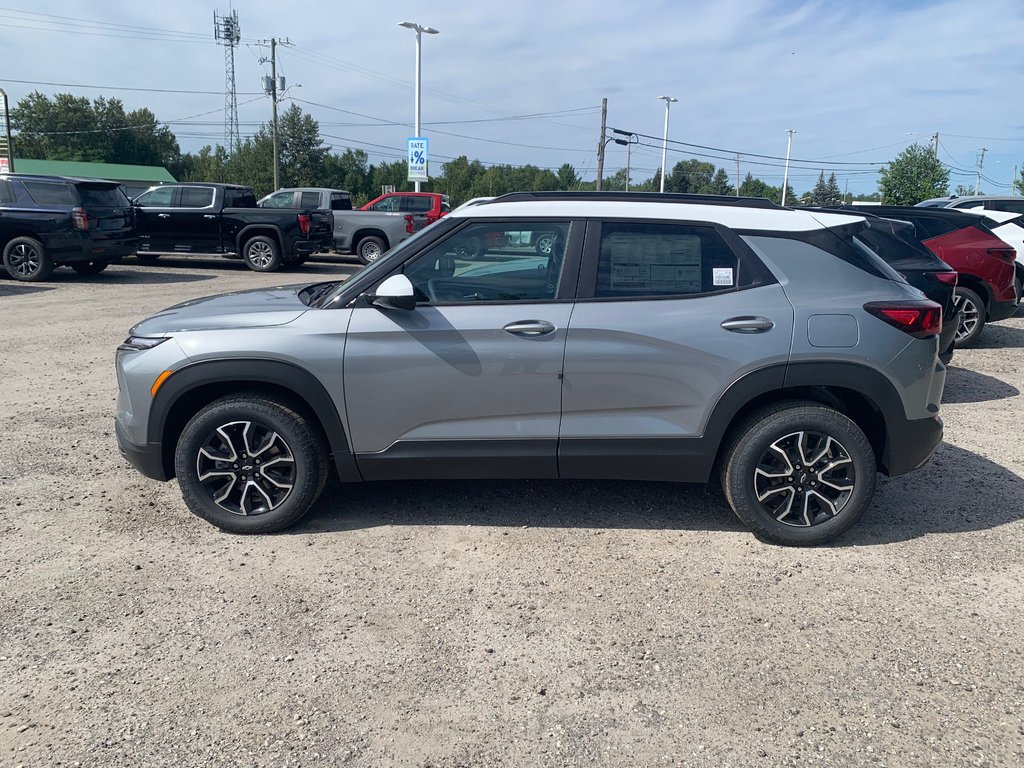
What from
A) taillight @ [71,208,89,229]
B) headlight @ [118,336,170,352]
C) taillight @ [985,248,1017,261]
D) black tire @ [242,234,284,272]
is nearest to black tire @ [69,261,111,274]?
taillight @ [71,208,89,229]

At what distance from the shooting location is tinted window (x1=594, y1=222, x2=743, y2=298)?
4.12 meters

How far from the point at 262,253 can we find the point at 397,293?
15.2 metres

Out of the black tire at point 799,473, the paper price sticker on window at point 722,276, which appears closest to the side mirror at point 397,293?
the paper price sticker on window at point 722,276

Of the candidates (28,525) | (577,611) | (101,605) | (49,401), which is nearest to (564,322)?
(577,611)

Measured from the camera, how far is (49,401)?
22.2 feet

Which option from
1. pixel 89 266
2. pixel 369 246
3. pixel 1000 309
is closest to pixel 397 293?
pixel 1000 309

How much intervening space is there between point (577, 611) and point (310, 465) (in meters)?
1.59

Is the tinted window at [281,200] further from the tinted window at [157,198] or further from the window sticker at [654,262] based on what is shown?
the window sticker at [654,262]

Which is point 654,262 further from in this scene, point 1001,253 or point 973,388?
point 1001,253

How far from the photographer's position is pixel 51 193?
14.3m

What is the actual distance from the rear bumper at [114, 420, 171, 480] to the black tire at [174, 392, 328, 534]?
102 millimetres

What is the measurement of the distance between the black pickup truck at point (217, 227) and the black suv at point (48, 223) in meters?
3.14

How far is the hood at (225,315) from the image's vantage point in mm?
4172

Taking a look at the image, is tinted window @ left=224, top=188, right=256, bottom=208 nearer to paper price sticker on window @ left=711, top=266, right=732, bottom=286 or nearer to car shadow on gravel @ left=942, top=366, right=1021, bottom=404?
car shadow on gravel @ left=942, top=366, right=1021, bottom=404
